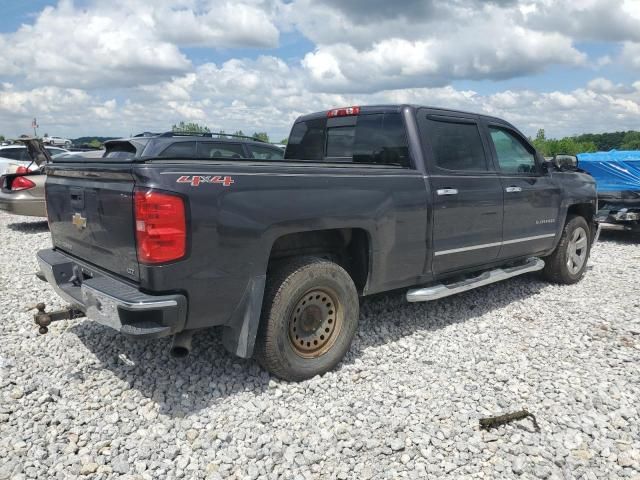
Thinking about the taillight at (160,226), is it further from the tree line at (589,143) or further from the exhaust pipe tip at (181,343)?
the tree line at (589,143)

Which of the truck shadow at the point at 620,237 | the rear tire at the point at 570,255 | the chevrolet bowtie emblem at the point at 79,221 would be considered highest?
the chevrolet bowtie emblem at the point at 79,221

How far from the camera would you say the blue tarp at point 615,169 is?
9.29m

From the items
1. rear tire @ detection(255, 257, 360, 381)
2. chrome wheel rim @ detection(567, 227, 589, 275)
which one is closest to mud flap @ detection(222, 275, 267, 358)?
rear tire @ detection(255, 257, 360, 381)

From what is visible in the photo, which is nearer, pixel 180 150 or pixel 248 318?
pixel 248 318

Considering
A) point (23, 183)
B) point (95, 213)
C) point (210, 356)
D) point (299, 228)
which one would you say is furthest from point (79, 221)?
point (23, 183)

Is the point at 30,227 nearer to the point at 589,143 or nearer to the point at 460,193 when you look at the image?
the point at 460,193

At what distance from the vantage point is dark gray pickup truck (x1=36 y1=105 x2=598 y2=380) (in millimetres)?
2969

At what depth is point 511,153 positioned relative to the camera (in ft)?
18.0

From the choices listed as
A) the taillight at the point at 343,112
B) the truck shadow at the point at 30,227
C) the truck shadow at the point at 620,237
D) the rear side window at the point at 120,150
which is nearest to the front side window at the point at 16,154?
the truck shadow at the point at 30,227

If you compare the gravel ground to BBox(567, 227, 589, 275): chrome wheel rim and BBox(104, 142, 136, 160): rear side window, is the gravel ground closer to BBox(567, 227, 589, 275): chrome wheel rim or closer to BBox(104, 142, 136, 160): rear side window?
BBox(567, 227, 589, 275): chrome wheel rim

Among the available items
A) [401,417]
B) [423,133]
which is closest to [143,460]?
[401,417]

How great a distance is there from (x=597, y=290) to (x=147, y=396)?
17.4ft

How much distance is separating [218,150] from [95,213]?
18.5ft

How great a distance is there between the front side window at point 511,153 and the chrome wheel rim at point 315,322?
→ 2.54 meters
